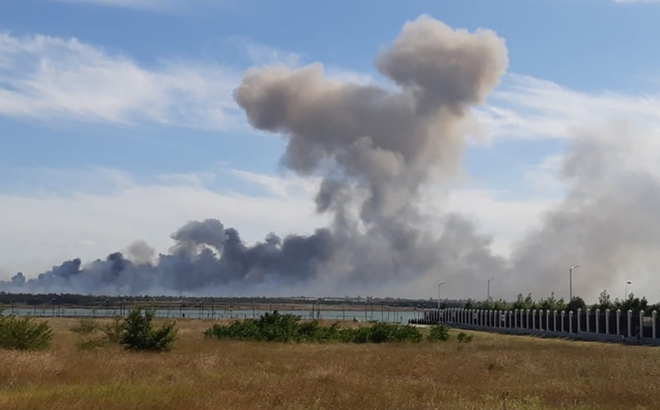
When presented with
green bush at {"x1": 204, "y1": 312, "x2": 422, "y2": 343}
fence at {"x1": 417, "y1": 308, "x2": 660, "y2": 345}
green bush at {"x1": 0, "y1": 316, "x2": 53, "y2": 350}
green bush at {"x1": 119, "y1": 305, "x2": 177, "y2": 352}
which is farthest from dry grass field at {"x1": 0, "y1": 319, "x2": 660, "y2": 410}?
fence at {"x1": 417, "y1": 308, "x2": 660, "y2": 345}

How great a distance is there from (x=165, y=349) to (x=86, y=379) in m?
17.6

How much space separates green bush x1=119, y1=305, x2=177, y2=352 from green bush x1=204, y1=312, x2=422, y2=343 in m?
18.3

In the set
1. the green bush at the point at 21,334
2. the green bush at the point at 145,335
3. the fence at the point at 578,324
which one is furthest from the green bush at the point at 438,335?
the green bush at the point at 21,334

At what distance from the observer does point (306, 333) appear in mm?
64188

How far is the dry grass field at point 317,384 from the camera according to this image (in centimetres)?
1992

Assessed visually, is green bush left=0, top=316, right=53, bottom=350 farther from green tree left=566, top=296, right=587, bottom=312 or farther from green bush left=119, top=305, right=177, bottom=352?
green tree left=566, top=296, right=587, bottom=312

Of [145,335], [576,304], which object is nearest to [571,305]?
[576,304]

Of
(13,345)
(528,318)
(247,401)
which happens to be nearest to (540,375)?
(247,401)

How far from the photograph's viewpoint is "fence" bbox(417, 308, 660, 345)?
3016 inches

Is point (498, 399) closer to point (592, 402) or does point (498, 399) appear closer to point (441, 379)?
point (592, 402)

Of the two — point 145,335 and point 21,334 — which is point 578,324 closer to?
point 145,335

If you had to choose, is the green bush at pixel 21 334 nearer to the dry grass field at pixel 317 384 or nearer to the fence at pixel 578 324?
the dry grass field at pixel 317 384

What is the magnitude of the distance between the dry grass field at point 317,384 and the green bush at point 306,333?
2497 cm

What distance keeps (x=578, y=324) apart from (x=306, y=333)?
43.2 metres
